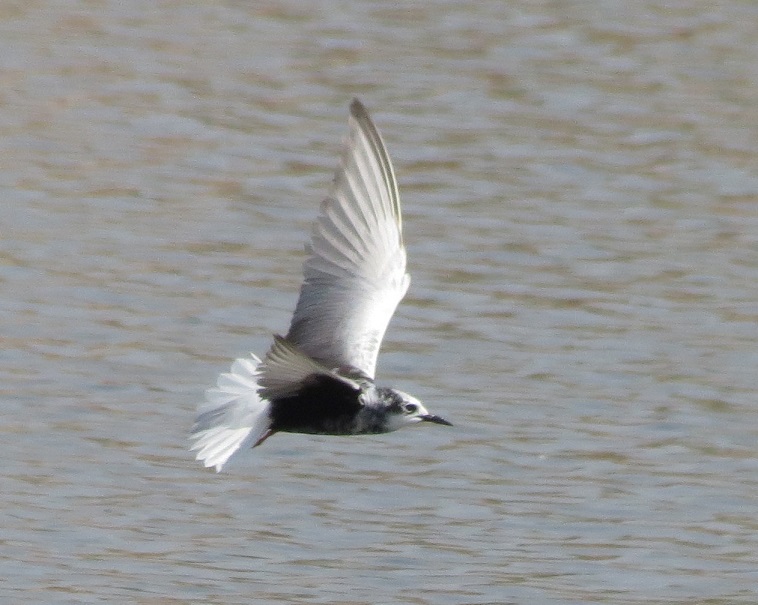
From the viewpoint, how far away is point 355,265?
7242mm

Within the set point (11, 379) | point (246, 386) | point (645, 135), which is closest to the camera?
point (246, 386)

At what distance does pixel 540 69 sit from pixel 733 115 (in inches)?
72.8

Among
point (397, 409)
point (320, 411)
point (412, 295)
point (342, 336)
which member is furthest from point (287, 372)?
point (412, 295)

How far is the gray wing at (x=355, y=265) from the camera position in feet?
23.0

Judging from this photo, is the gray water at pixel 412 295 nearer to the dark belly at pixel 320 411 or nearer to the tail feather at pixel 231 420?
the tail feather at pixel 231 420

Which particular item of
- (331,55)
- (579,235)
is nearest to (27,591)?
(579,235)

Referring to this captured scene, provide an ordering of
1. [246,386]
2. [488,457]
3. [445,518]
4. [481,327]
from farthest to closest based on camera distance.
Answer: [481,327], [488,457], [445,518], [246,386]

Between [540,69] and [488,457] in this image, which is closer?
[488,457]

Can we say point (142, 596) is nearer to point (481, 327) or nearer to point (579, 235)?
point (481, 327)

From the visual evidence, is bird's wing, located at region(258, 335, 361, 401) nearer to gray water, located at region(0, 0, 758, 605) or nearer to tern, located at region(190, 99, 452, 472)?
tern, located at region(190, 99, 452, 472)

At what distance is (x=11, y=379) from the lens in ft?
32.1

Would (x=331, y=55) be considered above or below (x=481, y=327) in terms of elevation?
above

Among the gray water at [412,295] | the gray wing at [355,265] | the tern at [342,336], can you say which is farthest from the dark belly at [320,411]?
the gray water at [412,295]

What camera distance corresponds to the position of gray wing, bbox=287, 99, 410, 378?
7004mm
